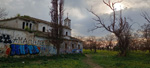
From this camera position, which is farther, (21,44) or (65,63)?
(21,44)

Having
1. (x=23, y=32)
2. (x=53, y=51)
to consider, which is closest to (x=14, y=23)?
(x=23, y=32)

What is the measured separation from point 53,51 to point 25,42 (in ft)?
19.8

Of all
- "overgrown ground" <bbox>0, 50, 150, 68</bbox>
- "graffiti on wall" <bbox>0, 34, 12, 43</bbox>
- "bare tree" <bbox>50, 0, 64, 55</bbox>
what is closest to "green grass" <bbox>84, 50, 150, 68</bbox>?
"overgrown ground" <bbox>0, 50, 150, 68</bbox>

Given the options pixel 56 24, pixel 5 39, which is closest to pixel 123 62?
pixel 56 24

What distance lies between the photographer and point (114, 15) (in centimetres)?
2103

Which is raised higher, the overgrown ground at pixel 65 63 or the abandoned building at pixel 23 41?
the abandoned building at pixel 23 41

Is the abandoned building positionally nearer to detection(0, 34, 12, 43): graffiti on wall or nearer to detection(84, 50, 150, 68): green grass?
detection(0, 34, 12, 43): graffiti on wall

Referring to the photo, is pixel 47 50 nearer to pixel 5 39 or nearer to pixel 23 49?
pixel 23 49

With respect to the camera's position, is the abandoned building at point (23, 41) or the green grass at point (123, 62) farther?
the abandoned building at point (23, 41)

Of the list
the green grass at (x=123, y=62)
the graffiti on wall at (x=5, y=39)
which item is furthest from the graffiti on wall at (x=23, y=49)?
the green grass at (x=123, y=62)

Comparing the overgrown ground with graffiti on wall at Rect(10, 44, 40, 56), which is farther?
graffiti on wall at Rect(10, 44, 40, 56)

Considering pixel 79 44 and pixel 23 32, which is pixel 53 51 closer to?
pixel 23 32

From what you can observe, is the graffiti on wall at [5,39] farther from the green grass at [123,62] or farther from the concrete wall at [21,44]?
the green grass at [123,62]

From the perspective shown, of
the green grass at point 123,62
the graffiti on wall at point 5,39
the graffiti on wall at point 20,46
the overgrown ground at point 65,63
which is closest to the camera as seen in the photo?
the overgrown ground at point 65,63
